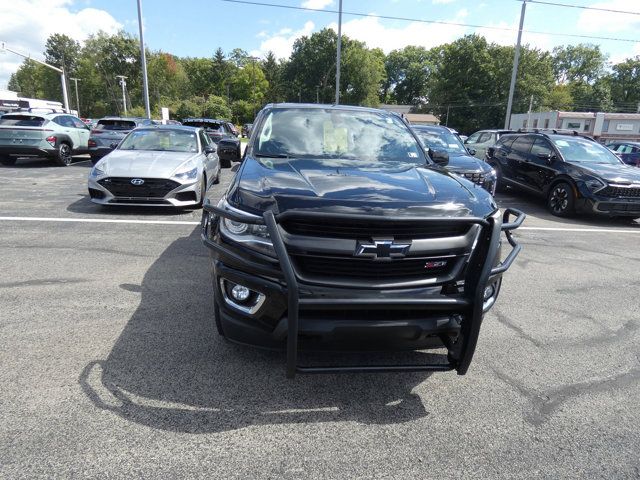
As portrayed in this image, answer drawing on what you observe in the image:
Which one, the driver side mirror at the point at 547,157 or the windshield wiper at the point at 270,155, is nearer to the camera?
the windshield wiper at the point at 270,155

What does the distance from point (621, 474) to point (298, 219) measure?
2.08 m

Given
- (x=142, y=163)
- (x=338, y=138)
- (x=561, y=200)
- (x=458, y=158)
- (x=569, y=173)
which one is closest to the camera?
(x=338, y=138)

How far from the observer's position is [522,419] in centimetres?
262

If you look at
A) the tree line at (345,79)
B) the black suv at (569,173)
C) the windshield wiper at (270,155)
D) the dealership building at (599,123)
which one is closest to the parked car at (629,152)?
the black suv at (569,173)

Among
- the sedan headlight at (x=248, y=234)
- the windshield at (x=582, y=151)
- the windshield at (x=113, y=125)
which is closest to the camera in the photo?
the sedan headlight at (x=248, y=234)

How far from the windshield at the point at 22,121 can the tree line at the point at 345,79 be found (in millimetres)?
45776

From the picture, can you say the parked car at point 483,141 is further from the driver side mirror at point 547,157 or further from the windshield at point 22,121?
the windshield at point 22,121

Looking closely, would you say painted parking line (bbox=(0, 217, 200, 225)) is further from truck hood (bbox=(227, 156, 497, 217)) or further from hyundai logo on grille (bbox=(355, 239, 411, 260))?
hyundai logo on grille (bbox=(355, 239, 411, 260))

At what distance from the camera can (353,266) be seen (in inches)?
97.7

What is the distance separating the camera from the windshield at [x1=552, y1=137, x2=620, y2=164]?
9.84 m

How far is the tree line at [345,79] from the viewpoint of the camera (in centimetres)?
6241

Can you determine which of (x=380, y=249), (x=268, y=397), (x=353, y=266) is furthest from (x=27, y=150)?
(x=380, y=249)

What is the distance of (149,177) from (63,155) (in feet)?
28.9

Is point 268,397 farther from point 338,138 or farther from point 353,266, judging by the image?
point 338,138
